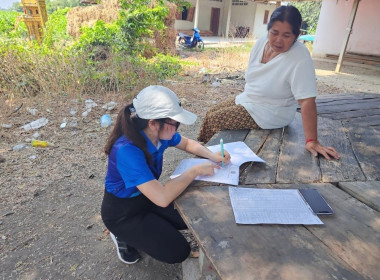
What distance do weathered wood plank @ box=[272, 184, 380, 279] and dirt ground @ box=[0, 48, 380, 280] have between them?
1.00 metres

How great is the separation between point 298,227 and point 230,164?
0.54 m

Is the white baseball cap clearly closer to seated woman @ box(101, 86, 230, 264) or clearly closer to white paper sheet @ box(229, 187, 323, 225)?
seated woman @ box(101, 86, 230, 264)

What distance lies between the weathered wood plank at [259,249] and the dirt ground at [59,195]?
803mm

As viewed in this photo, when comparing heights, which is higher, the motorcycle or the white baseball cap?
the white baseball cap

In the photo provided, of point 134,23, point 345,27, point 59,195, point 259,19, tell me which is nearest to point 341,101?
point 59,195

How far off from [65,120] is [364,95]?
3.69 metres

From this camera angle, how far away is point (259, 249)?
90 cm

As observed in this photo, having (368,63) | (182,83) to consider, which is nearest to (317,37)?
(368,63)

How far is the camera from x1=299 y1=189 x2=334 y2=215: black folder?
1.08 m

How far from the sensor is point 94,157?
2.86 m

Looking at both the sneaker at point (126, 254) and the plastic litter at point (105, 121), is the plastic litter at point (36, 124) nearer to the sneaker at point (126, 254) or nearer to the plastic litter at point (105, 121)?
the plastic litter at point (105, 121)

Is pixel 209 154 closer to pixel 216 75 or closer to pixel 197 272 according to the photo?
pixel 197 272

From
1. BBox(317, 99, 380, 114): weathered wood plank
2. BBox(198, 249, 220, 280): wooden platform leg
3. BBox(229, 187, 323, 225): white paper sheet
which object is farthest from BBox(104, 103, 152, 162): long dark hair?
BBox(317, 99, 380, 114): weathered wood plank

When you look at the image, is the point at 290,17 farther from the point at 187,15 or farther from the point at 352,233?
the point at 187,15
